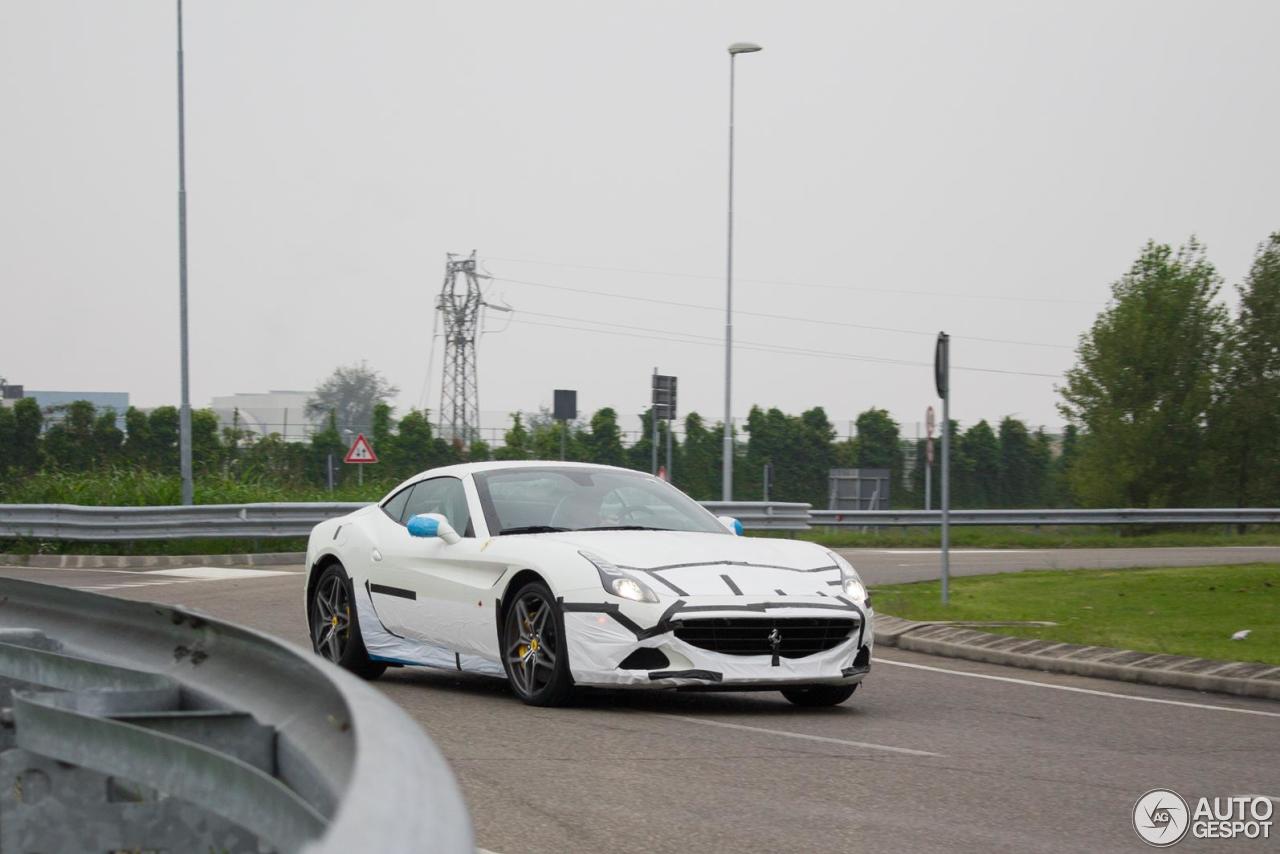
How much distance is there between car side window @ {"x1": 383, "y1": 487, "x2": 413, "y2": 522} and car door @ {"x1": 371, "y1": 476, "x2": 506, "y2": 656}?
0.07 feet

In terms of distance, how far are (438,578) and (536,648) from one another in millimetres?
1060

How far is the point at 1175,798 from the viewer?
6.43 metres

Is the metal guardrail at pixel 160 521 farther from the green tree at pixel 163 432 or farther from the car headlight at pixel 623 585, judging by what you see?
the green tree at pixel 163 432

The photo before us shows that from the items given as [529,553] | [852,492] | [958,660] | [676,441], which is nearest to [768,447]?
[676,441]

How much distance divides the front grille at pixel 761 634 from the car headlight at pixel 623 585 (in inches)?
9.1

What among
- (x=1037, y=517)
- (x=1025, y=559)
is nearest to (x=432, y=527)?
(x=1025, y=559)

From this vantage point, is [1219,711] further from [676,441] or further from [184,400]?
[676,441]

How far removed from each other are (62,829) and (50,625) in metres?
2.58

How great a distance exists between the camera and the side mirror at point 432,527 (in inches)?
372

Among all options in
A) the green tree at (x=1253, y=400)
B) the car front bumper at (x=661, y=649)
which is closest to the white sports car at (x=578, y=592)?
the car front bumper at (x=661, y=649)

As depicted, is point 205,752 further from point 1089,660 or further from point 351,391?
point 351,391

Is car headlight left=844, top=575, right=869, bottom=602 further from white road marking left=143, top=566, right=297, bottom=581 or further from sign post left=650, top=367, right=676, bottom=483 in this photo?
sign post left=650, top=367, right=676, bottom=483

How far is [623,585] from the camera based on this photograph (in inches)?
334

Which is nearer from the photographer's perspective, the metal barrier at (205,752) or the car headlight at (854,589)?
the metal barrier at (205,752)
